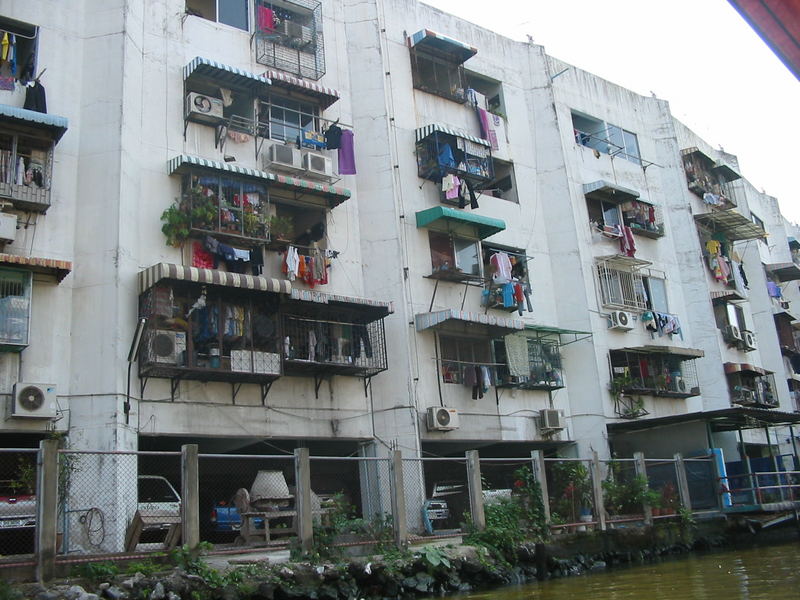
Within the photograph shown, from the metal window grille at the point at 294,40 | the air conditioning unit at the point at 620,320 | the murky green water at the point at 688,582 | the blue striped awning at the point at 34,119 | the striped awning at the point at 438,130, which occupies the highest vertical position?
the metal window grille at the point at 294,40

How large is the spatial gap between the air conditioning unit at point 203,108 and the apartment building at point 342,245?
0.34 ft

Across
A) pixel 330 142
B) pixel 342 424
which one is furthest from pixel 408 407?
pixel 330 142

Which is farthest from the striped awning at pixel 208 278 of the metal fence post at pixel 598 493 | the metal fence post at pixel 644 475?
the metal fence post at pixel 644 475

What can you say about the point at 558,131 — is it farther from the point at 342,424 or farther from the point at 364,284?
the point at 342,424

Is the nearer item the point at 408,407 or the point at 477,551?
the point at 477,551

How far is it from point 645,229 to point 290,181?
14857 mm

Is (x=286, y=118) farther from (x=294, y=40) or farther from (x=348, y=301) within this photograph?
(x=348, y=301)

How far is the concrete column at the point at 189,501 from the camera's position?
12.3 meters

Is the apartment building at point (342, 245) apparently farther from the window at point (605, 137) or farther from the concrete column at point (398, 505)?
the concrete column at point (398, 505)

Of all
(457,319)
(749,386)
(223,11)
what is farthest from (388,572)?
(749,386)

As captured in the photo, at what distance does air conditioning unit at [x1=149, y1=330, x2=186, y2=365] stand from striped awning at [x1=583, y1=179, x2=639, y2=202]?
52.1 ft

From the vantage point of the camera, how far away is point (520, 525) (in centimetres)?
1727

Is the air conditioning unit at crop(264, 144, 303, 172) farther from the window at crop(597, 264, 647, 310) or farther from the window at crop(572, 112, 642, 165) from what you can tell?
the window at crop(572, 112, 642, 165)

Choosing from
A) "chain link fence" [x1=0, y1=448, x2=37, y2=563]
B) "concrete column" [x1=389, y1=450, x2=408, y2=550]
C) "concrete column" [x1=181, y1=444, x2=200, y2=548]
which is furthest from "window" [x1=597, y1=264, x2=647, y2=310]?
"chain link fence" [x1=0, y1=448, x2=37, y2=563]
